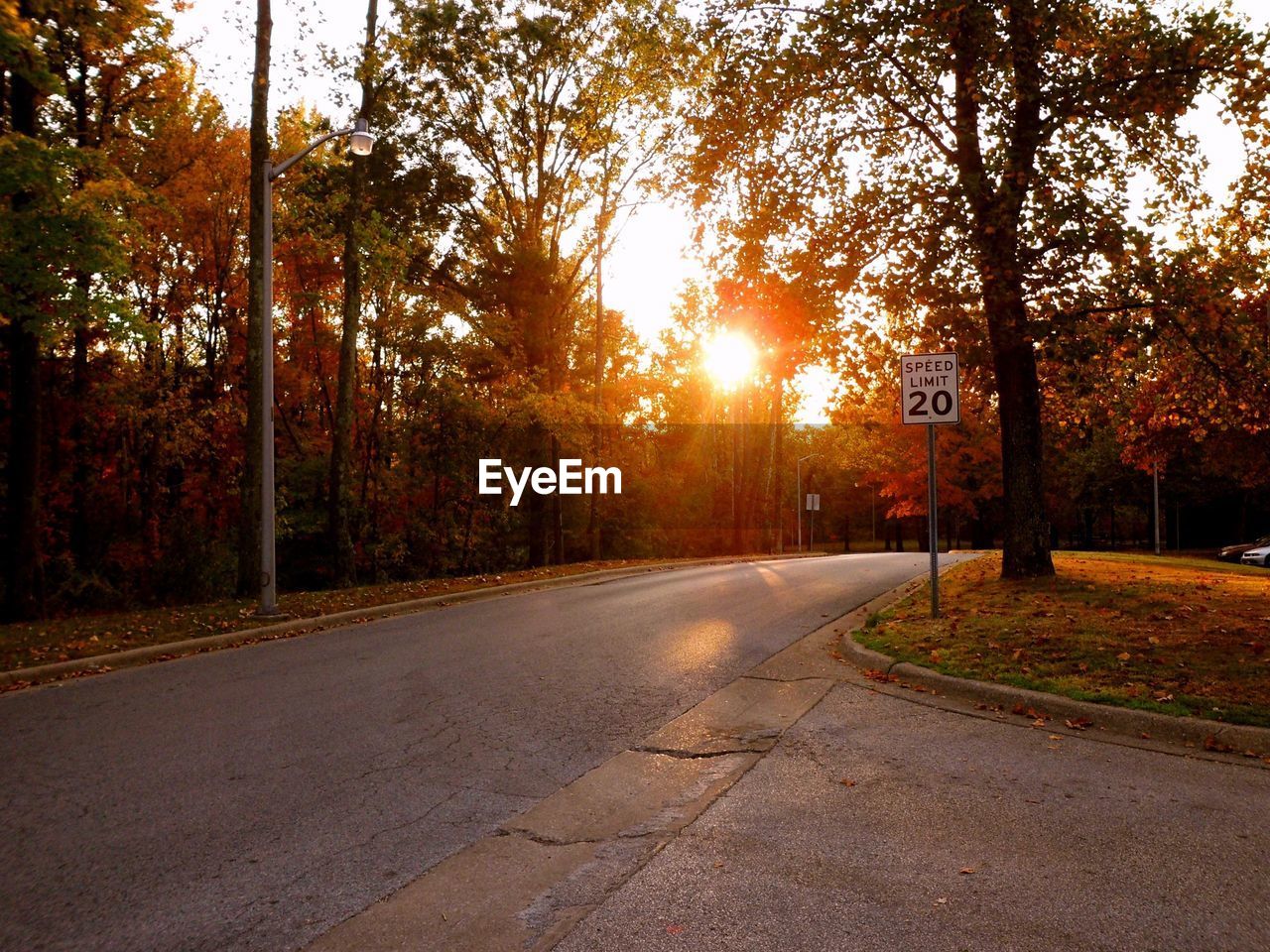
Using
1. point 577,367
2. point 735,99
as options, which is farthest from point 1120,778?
point 577,367

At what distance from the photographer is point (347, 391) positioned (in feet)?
66.3

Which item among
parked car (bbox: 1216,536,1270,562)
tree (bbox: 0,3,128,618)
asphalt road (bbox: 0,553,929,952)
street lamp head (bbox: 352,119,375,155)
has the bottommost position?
parked car (bbox: 1216,536,1270,562)

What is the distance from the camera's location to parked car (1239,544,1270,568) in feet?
101

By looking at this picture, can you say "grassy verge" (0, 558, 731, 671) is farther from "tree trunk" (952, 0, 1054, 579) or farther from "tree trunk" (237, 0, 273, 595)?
"tree trunk" (952, 0, 1054, 579)

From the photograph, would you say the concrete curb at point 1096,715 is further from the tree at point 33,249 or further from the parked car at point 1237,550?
the parked car at point 1237,550

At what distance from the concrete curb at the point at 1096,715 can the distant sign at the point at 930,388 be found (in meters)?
3.38

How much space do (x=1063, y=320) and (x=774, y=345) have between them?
14.0 feet

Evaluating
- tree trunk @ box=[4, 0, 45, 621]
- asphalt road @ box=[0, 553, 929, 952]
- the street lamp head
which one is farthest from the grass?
tree trunk @ box=[4, 0, 45, 621]

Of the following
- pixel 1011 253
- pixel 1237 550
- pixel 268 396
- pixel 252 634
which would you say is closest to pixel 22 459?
pixel 268 396

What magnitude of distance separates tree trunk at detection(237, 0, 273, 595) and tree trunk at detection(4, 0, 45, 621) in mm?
3563

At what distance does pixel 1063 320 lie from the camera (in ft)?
39.1

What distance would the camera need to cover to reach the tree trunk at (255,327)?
1587 centimetres

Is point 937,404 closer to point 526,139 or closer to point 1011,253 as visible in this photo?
point 1011,253

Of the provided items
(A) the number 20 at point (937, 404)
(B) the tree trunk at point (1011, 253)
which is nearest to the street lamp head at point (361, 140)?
(B) the tree trunk at point (1011, 253)
